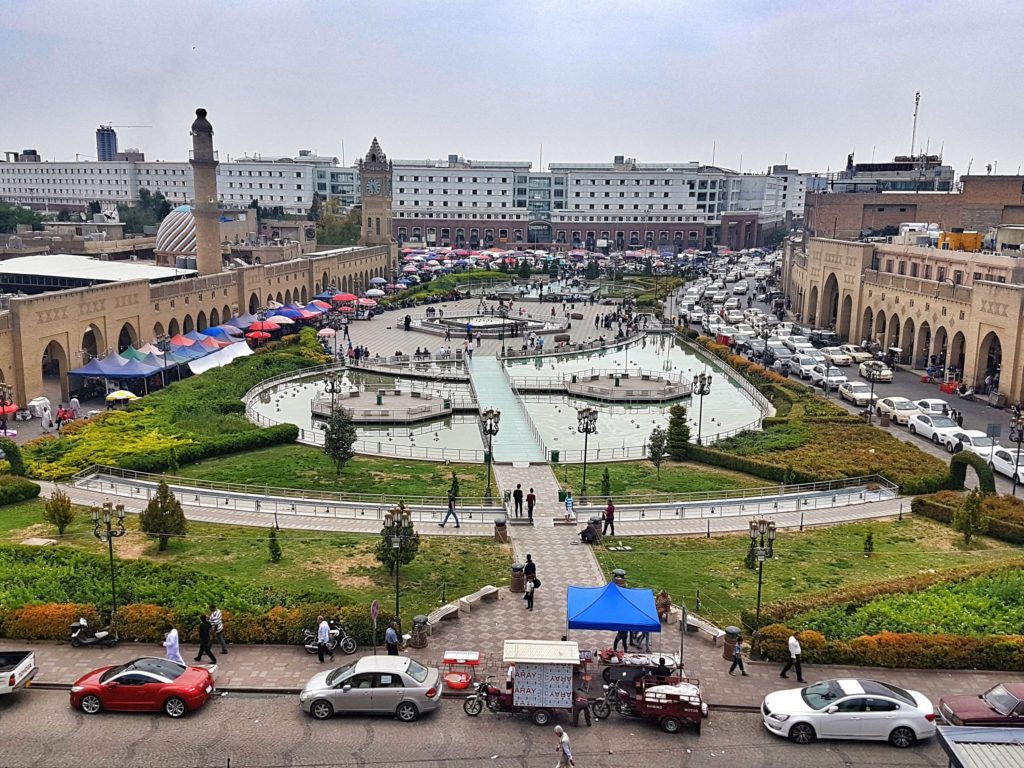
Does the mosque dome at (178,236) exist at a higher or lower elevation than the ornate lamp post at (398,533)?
higher

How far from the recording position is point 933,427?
3288 centimetres

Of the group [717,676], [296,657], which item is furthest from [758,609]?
[296,657]

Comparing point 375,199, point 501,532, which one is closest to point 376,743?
point 501,532

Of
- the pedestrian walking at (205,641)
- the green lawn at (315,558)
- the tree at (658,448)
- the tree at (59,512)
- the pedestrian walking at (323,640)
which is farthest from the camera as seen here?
the tree at (658,448)

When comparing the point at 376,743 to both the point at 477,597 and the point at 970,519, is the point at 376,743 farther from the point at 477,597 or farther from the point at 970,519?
the point at 970,519

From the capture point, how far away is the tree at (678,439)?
3062 centimetres

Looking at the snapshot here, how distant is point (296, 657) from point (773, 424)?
22575mm

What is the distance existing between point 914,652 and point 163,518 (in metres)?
15.7

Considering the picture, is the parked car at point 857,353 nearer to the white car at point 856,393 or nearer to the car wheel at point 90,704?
the white car at point 856,393

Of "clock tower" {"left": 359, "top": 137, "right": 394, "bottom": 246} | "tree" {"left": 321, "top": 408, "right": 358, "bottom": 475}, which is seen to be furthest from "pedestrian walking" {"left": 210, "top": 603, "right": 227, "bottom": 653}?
"clock tower" {"left": 359, "top": 137, "right": 394, "bottom": 246}

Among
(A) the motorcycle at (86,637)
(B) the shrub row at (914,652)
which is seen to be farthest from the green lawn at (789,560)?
(A) the motorcycle at (86,637)

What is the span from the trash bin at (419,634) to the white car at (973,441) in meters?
20.9

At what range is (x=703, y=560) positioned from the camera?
2134 cm

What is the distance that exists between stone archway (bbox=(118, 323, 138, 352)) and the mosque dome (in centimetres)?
2601
